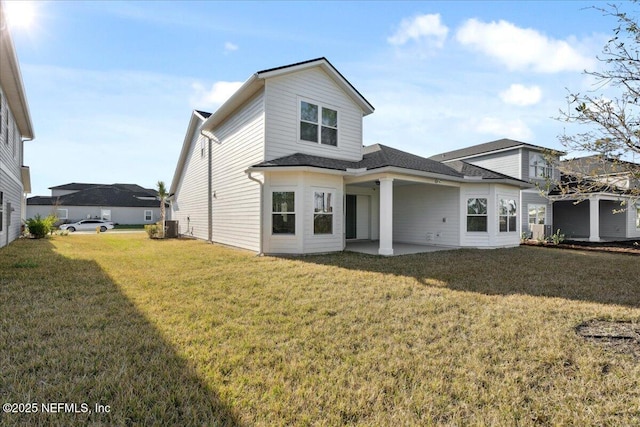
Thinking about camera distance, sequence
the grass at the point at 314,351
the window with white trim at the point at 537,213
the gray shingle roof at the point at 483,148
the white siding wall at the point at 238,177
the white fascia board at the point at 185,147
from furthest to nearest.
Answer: the window with white trim at the point at 537,213
the gray shingle roof at the point at 483,148
the white fascia board at the point at 185,147
the white siding wall at the point at 238,177
the grass at the point at 314,351

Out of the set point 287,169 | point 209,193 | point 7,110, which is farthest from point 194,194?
point 287,169

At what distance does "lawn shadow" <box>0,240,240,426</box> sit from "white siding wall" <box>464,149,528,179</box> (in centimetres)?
2140

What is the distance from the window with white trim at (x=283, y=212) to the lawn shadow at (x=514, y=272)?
1.36 metres

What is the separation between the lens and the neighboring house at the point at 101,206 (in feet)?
115

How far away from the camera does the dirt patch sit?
3558 mm

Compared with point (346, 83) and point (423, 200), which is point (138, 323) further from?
point (423, 200)

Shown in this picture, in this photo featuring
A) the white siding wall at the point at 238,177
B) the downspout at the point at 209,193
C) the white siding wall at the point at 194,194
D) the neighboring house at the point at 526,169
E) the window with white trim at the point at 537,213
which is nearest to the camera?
the white siding wall at the point at 238,177

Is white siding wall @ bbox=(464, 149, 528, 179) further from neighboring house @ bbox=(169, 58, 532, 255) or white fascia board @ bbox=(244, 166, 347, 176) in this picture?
white fascia board @ bbox=(244, 166, 347, 176)

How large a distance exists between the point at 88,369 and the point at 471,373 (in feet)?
11.8

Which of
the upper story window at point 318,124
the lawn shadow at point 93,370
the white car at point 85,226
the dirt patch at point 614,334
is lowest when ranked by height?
the dirt patch at point 614,334

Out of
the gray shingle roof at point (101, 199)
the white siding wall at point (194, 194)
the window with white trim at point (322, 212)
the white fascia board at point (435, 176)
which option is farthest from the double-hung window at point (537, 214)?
the gray shingle roof at point (101, 199)

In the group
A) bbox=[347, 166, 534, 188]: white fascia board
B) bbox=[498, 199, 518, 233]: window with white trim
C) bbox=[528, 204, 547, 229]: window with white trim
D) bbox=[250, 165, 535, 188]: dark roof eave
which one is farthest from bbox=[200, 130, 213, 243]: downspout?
bbox=[528, 204, 547, 229]: window with white trim

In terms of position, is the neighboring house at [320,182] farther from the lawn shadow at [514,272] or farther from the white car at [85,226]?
the white car at [85,226]

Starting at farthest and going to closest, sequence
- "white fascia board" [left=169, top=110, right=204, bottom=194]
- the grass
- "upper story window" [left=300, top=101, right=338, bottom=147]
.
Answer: "white fascia board" [left=169, top=110, right=204, bottom=194] < "upper story window" [left=300, top=101, right=338, bottom=147] < the grass
